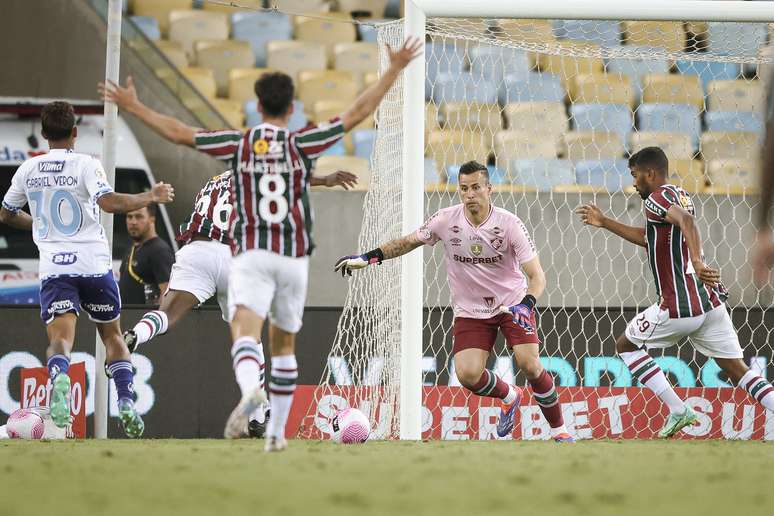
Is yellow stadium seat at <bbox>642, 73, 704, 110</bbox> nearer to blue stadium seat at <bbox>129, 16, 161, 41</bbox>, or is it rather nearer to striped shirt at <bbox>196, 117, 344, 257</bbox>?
blue stadium seat at <bbox>129, 16, 161, 41</bbox>

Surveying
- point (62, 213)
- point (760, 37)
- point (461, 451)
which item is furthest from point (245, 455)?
point (760, 37)

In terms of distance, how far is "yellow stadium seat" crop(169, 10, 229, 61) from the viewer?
49.6 feet

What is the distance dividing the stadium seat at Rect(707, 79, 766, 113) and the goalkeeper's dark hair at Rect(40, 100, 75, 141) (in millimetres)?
7526

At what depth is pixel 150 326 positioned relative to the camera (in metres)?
7.31

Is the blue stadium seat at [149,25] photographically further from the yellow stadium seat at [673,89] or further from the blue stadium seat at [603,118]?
the yellow stadium seat at [673,89]

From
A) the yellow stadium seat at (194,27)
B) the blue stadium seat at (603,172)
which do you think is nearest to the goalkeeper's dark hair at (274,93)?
the blue stadium seat at (603,172)

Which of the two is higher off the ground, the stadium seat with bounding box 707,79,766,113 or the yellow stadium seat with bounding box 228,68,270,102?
the yellow stadium seat with bounding box 228,68,270,102

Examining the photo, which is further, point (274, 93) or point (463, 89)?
point (463, 89)

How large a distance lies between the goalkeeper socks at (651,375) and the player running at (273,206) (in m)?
3.07

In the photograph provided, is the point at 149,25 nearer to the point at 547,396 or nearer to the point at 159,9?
the point at 159,9

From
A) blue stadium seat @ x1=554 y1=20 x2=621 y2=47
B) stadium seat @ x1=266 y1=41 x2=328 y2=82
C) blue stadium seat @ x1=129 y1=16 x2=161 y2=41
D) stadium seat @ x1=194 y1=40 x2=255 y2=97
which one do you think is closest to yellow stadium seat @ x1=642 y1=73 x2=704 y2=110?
blue stadium seat @ x1=554 y1=20 x2=621 y2=47

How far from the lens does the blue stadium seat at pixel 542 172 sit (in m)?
11.4

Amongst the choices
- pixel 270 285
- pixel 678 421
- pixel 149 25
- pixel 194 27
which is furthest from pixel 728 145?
pixel 270 285

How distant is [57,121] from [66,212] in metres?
0.53
